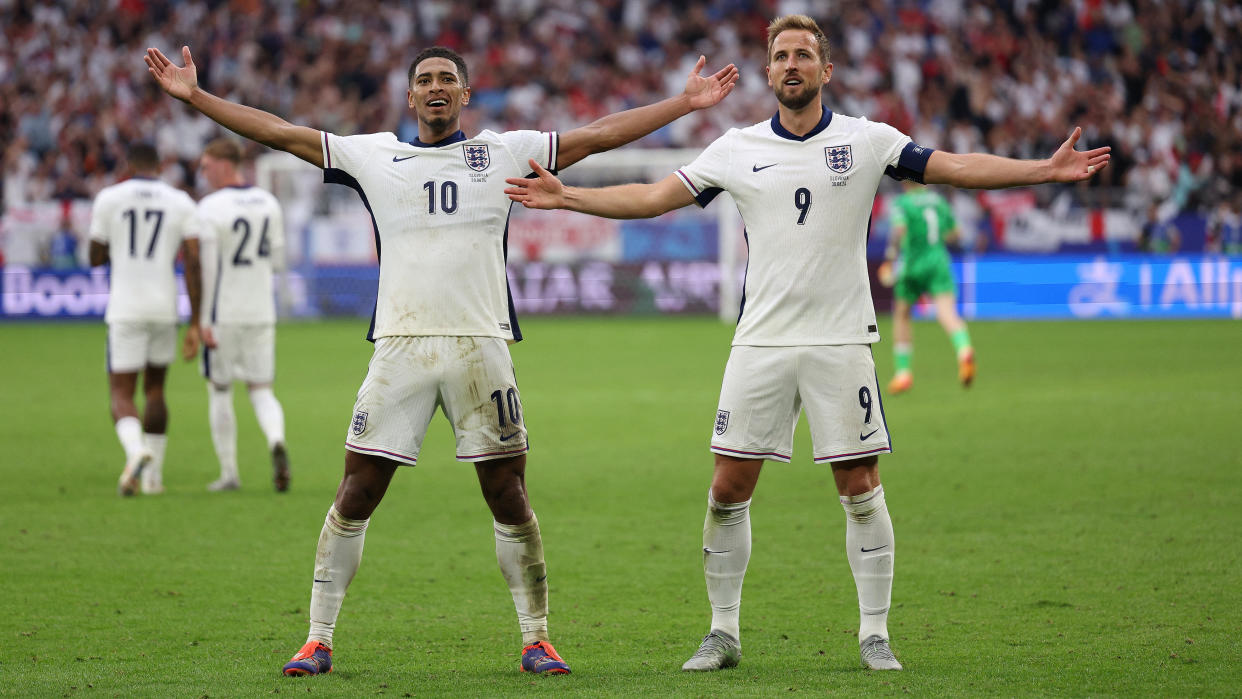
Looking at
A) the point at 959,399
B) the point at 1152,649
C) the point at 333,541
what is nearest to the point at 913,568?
the point at 1152,649

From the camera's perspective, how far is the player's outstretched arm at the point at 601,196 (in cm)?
505

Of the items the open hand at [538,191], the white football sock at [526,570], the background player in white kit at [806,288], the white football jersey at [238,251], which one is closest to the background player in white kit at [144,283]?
the white football jersey at [238,251]

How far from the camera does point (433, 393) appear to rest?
16.9ft

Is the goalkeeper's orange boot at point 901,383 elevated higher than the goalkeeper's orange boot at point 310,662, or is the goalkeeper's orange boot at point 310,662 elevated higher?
the goalkeeper's orange boot at point 901,383

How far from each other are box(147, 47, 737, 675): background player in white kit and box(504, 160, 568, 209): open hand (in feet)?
0.37

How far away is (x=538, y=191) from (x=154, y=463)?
5.36m

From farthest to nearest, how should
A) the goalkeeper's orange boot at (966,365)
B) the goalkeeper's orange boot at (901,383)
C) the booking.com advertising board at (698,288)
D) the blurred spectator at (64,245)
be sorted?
the blurred spectator at (64,245), the booking.com advertising board at (698,288), the goalkeeper's orange boot at (901,383), the goalkeeper's orange boot at (966,365)

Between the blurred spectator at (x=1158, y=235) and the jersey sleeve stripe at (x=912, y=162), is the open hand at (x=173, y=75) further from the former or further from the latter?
the blurred spectator at (x=1158, y=235)

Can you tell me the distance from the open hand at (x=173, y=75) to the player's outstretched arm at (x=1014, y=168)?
8.58ft

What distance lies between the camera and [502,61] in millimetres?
29078

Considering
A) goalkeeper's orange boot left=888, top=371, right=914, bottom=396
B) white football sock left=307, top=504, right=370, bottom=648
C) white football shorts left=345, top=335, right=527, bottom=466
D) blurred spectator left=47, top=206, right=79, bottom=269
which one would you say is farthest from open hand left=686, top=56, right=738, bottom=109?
blurred spectator left=47, top=206, right=79, bottom=269

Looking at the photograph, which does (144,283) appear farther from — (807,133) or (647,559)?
(807,133)

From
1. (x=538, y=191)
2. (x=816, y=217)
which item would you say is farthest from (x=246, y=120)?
(x=816, y=217)

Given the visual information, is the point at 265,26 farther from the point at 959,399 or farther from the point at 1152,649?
the point at 1152,649
